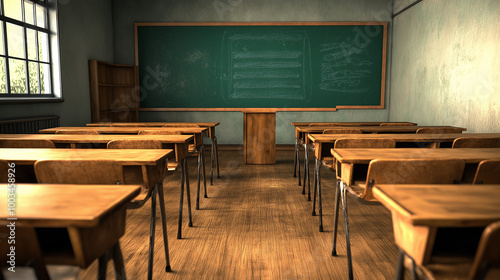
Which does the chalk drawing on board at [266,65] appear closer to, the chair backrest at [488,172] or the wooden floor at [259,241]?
the wooden floor at [259,241]

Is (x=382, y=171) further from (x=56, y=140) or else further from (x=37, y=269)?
(x=56, y=140)

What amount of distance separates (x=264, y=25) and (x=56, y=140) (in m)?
5.08

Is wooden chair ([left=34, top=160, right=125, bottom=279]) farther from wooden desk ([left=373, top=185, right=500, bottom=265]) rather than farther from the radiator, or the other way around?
the radiator

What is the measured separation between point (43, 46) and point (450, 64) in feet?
17.8

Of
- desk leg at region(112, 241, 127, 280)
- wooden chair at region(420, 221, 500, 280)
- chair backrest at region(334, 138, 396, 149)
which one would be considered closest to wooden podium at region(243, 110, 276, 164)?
chair backrest at region(334, 138, 396, 149)

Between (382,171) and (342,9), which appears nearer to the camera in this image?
(382,171)

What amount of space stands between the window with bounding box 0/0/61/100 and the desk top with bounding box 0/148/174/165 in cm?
260

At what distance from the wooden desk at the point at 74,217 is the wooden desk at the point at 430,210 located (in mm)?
799

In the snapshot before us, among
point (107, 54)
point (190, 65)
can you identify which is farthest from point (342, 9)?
point (107, 54)

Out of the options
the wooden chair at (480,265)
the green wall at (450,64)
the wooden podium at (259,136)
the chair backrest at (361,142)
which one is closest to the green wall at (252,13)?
the green wall at (450,64)

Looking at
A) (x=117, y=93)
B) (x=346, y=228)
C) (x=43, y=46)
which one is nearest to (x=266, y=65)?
(x=117, y=93)

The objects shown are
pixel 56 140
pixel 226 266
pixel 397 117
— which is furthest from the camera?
pixel 397 117

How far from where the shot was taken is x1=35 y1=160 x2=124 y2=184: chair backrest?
159 centimetres

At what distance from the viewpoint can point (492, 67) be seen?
3.90m
